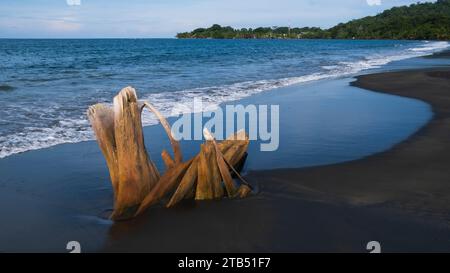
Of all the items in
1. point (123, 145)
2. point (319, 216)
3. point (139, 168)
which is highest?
point (123, 145)

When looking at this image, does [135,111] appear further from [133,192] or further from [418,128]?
[418,128]

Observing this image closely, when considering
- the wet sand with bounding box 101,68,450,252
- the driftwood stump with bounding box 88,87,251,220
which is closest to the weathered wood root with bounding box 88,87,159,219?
the driftwood stump with bounding box 88,87,251,220

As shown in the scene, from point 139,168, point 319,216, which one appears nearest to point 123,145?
point 139,168

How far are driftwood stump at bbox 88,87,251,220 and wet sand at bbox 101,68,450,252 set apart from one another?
0.61ft

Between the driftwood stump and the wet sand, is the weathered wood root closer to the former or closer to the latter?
the driftwood stump

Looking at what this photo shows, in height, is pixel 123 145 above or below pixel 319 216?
above

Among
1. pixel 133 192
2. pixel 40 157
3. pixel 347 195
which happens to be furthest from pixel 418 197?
pixel 40 157

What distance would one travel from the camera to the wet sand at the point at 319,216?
4926 mm

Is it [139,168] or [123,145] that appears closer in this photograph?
[123,145]

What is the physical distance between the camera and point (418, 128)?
10.8 metres

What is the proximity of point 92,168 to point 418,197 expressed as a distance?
496 cm

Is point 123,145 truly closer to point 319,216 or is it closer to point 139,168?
point 139,168

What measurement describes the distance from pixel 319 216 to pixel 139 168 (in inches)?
89.6

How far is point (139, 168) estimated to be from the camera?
18.5 feet
